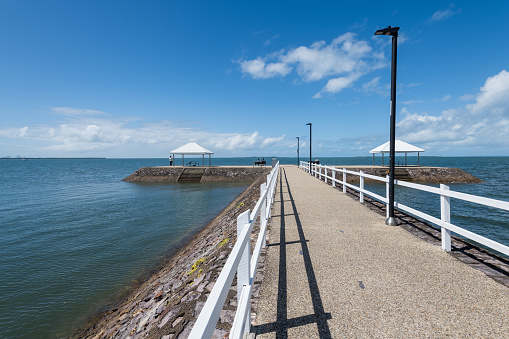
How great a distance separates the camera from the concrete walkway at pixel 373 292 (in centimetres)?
249

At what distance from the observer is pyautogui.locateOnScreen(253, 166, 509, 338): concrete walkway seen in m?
2.49

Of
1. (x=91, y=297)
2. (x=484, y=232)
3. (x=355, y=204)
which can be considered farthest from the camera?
(x=484, y=232)

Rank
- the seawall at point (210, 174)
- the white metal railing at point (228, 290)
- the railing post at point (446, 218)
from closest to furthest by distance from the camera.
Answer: the white metal railing at point (228, 290)
the railing post at point (446, 218)
the seawall at point (210, 174)

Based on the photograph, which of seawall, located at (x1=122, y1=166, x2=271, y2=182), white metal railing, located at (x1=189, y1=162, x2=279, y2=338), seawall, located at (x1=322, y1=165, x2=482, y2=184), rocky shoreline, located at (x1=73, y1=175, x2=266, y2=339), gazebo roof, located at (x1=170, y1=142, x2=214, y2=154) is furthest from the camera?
gazebo roof, located at (x1=170, y1=142, x2=214, y2=154)

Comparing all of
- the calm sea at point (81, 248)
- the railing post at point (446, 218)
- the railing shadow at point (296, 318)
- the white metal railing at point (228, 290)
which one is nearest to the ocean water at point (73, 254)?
the calm sea at point (81, 248)

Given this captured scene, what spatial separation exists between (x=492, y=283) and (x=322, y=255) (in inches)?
85.9

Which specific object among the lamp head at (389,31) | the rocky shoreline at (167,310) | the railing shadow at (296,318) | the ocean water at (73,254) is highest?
the lamp head at (389,31)

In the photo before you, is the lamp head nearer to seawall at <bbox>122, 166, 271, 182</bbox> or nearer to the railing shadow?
the railing shadow

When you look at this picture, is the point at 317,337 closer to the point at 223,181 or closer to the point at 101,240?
the point at 101,240

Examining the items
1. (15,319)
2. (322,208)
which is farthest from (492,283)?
(15,319)

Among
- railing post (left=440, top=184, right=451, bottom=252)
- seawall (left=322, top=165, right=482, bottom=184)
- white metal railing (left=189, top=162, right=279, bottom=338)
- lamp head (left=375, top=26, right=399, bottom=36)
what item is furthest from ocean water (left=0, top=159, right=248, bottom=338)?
seawall (left=322, top=165, right=482, bottom=184)

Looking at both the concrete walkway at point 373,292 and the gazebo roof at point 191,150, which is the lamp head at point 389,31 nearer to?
the concrete walkway at point 373,292

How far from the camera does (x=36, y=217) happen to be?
47.4 feet

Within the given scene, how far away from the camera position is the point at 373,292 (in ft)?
10.3
